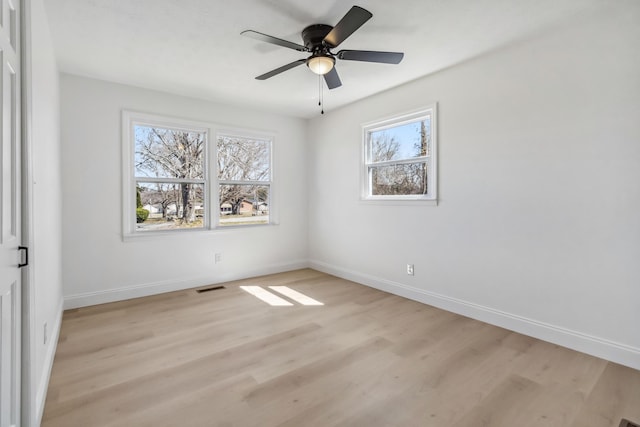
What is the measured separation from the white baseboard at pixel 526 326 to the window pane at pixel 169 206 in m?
2.60

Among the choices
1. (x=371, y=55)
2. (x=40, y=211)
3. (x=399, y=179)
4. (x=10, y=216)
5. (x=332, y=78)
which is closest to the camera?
(x=10, y=216)

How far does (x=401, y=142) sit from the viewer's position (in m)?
3.95

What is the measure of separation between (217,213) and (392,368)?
315 centimetres

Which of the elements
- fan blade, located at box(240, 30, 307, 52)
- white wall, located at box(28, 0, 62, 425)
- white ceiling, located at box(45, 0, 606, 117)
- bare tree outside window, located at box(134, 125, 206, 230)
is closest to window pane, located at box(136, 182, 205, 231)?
bare tree outside window, located at box(134, 125, 206, 230)

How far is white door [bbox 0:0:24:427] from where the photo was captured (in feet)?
4.03

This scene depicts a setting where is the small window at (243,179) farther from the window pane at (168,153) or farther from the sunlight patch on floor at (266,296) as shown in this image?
the sunlight patch on floor at (266,296)

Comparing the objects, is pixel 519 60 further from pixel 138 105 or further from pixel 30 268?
pixel 138 105

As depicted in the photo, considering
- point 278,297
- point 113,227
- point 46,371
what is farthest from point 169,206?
point 46,371

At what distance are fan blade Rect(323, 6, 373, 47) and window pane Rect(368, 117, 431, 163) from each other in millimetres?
1715

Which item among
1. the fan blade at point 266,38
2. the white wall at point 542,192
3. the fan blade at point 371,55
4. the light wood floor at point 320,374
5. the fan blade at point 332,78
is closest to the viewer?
the light wood floor at point 320,374

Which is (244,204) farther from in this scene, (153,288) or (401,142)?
(401,142)

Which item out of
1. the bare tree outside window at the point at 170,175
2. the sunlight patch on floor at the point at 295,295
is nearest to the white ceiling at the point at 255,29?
the bare tree outside window at the point at 170,175

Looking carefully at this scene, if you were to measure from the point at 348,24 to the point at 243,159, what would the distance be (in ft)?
9.87

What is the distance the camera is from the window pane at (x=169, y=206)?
394 cm
